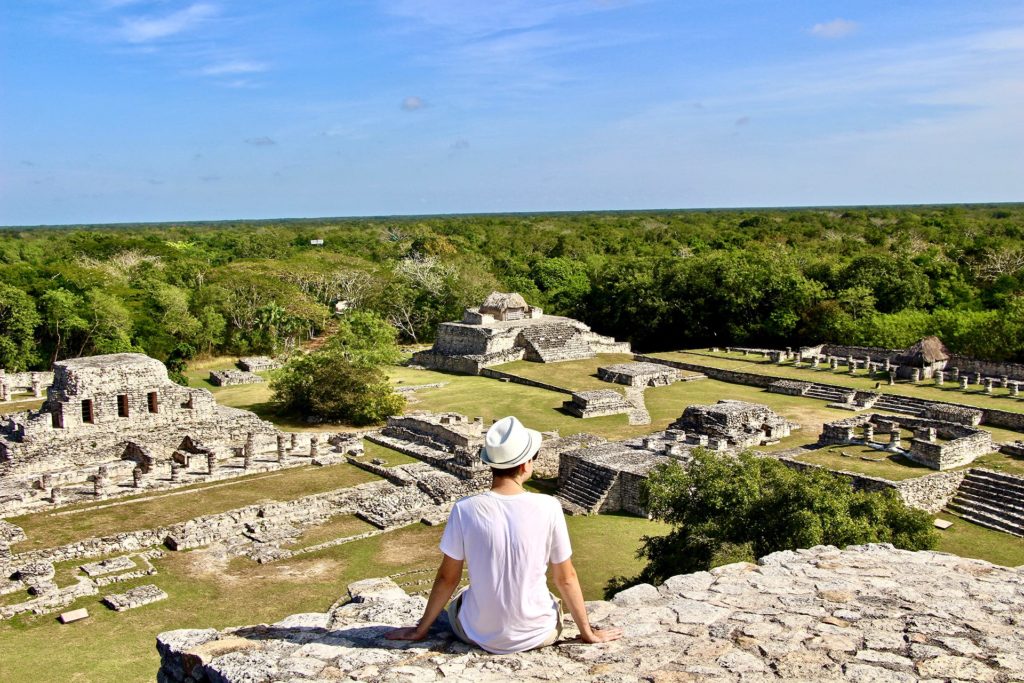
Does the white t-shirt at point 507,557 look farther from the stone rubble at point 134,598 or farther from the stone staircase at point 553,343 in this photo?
the stone staircase at point 553,343

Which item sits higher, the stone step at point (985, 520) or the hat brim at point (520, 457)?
the hat brim at point (520, 457)

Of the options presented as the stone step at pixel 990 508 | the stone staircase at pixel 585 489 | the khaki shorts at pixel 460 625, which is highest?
the khaki shorts at pixel 460 625

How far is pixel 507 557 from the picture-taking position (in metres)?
4.72

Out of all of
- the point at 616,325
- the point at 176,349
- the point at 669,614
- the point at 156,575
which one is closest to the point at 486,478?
the point at 156,575

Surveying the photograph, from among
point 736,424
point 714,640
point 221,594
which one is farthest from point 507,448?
point 736,424

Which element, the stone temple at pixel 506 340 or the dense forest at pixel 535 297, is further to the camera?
the stone temple at pixel 506 340

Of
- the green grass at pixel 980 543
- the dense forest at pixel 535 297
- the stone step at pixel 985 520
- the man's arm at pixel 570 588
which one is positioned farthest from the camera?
the dense forest at pixel 535 297

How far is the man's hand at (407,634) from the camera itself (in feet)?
16.6

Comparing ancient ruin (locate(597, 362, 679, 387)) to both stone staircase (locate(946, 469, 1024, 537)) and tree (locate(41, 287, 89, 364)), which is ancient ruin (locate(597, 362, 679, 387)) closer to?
stone staircase (locate(946, 469, 1024, 537))

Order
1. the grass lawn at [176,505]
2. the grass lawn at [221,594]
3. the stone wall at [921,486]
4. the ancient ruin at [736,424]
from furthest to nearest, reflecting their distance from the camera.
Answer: the ancient ruin at [736,424] < the stone wall at [921,486] < the grass lawn at [176,505] < the grass lawn at [221,594]

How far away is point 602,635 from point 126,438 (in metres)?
21.0

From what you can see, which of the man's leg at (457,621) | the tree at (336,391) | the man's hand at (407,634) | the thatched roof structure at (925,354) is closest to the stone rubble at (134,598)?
the man's hand at (407,634)

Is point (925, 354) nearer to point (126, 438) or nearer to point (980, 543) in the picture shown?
point (980, 543)

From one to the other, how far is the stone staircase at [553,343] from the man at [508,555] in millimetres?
33506
